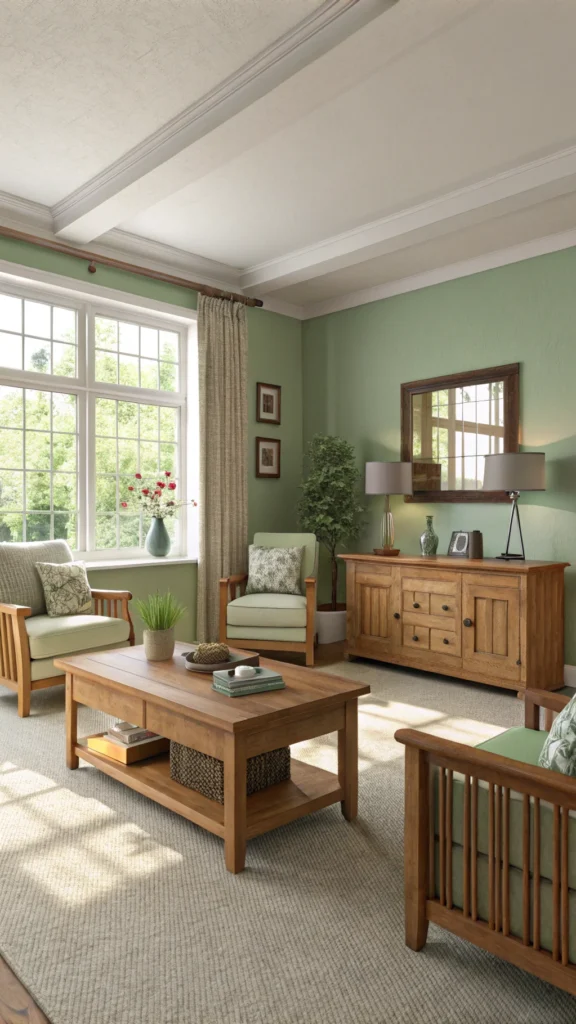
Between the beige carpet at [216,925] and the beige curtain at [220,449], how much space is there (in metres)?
2.68

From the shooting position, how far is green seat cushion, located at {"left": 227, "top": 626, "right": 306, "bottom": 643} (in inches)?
190

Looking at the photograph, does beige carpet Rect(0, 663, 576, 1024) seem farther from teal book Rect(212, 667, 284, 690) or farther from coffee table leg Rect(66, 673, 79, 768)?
teal book Rect(212, 667, 284, 690)

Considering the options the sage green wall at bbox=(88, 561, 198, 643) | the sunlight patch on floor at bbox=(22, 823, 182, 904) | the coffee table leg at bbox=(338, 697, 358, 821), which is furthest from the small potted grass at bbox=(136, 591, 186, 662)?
the sage green wall at bbox=(88, 561, 198, 643)

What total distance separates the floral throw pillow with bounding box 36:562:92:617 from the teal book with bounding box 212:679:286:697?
1986mm

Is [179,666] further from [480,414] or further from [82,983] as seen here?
[480,414]

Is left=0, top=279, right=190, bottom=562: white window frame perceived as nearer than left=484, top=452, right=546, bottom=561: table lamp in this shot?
No

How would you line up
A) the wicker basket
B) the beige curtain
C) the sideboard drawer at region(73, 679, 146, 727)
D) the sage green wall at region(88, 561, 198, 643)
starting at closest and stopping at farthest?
the wicker basket < the sideboard drawer at region(73, 679, 146, 727) < the sage green wall at region(88, 561, 198, 643) < the beige curtain

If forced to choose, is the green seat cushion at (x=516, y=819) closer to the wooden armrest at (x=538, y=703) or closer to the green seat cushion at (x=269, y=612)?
the wooden armrest at (x=538, y=703)

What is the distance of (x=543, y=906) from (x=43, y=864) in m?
1.54

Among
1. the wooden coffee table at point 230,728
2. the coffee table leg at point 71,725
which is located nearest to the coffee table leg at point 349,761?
the wooden coffee table at point 230,728

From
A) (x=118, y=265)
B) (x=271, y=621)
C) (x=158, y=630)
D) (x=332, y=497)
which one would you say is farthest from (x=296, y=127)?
(x=271, y=621)

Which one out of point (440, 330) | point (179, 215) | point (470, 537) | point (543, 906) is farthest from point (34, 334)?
point (543, 906)

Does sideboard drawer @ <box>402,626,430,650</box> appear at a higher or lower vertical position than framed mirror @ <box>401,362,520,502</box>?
lower

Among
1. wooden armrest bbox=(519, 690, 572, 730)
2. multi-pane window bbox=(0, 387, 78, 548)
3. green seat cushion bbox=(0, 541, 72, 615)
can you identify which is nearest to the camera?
wooden armrest bbox=(519, 690, 572, 730)
